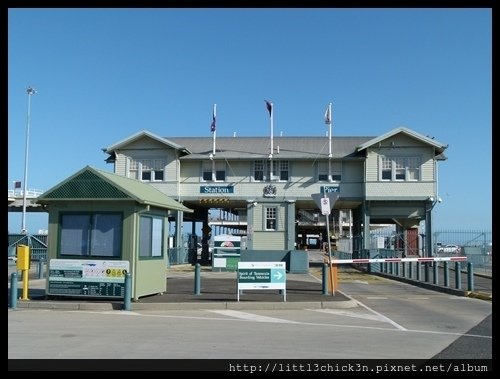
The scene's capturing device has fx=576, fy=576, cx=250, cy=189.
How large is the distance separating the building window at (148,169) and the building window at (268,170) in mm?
6265

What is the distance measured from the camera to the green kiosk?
48.3ft

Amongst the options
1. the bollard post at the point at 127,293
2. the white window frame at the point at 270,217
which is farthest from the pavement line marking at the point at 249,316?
the white window frame at the point at 270,217

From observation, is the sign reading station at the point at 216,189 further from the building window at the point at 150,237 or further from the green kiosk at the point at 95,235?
the green kiosk at the point at 95,235

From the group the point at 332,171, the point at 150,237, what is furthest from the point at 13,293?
the point at 332,171

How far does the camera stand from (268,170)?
37.9 m

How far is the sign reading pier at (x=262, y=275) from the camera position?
50.2 ft

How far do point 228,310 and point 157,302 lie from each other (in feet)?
6.06

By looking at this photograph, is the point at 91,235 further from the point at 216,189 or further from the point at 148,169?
the point at 148,169

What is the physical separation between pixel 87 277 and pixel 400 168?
2609 cm

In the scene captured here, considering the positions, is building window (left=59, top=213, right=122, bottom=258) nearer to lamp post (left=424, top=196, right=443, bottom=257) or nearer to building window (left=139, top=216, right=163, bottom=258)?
building window (left=139, top=216, right=163, bottom=258)

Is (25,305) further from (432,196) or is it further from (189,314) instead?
(432,196)

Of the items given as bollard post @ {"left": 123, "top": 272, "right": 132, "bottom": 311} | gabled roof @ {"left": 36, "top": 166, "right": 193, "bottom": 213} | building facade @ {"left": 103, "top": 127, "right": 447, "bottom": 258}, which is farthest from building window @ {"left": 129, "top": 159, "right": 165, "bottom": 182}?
bollard post @ {"left": 123, "top": 272, "right": 132, "bottom": 311}

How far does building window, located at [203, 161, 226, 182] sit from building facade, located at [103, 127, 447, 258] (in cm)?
7
